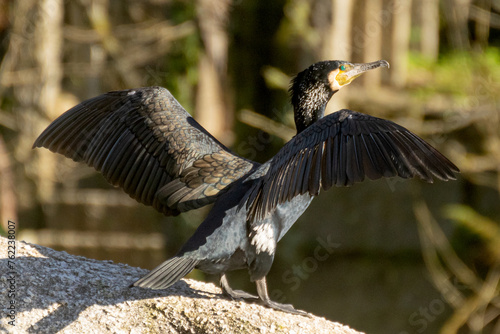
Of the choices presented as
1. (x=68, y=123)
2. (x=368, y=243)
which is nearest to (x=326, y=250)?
(x=368, y=243)

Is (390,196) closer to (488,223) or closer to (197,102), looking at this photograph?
(488,223)

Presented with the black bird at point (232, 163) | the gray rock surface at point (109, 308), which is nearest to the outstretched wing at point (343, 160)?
the black bird at point (232, 163)

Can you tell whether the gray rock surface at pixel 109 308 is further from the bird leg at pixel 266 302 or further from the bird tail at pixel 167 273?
the bird tail at pixel 167 273

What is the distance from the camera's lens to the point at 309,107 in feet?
17.8

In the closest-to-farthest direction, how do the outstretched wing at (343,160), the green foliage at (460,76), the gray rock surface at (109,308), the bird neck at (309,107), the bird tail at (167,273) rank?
the outstretched wing at (343,160) → the bird tail at (167,273) → the gray rock surface at (109,308) → the bird neck at (309,107) → the green foliage at (460,76)

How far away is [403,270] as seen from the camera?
32.5 ft

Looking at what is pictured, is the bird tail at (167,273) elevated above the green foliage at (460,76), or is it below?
below

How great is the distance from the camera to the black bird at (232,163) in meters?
4.30

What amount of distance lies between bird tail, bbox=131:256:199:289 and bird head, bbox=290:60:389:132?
140cm

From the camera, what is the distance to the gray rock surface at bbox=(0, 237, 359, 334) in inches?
180

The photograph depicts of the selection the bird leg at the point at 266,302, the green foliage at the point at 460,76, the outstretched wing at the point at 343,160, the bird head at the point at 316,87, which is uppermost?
the bird head at the point at 316,87

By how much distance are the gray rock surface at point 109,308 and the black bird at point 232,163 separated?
212mm

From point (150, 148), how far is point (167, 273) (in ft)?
3.70

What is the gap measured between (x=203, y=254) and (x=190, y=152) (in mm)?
810
